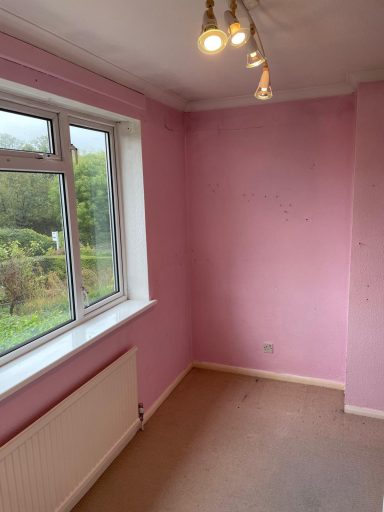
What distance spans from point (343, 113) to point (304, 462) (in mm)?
2358

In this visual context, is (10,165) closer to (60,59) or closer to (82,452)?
(60,59)

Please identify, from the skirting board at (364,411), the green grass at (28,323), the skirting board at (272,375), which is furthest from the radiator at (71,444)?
the skirting board at (364,411)

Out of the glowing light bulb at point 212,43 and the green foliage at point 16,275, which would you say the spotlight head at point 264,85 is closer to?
the glowing light bulb at point 212,43

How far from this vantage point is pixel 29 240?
1959 mm

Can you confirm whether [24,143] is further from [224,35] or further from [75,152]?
[224,35]

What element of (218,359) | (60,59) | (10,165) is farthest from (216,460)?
(60,59)

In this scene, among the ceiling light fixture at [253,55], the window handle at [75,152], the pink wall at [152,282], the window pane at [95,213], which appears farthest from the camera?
the window pane at [95,213]

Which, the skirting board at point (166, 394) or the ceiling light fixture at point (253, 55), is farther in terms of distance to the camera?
the skirting board at point (166, 394)

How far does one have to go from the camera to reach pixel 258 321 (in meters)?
3.28

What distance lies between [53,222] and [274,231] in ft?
5.69

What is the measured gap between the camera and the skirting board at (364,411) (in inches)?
106

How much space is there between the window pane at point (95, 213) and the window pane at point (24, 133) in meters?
0.21

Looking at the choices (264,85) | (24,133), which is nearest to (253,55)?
(264,85)

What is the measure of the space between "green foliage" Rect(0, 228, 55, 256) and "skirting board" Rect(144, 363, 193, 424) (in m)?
1.43
